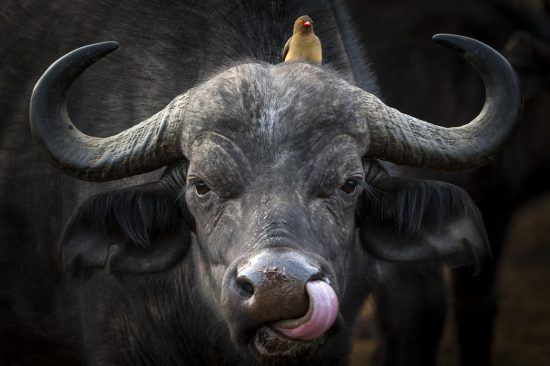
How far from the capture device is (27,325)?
6090mm

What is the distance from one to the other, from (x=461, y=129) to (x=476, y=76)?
3643mm

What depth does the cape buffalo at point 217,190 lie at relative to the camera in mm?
4703

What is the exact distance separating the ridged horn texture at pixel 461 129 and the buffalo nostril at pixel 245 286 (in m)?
0.95

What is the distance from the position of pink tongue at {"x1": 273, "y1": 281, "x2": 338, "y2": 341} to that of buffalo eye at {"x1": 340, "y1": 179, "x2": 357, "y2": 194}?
0.59 m

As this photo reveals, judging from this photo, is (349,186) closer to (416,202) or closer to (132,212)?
(416,202)

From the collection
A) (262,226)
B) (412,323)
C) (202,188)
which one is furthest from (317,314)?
(412,323)

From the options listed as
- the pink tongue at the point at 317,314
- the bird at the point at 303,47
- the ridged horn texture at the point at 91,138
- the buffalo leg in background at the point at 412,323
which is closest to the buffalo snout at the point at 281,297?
the pink tongue at the point at 317,314

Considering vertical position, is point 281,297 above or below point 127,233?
above

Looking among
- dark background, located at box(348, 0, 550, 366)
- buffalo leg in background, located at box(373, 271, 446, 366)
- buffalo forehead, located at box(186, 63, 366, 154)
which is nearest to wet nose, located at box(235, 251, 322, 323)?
buffalo forehead, located at box(186, 63, 366, 154)

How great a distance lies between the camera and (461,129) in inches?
204

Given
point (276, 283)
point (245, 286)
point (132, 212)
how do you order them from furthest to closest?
1. point (132, 212)
2. point (245, 286)
3. point (276, 283)

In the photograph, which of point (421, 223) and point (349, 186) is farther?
point (421, 223)

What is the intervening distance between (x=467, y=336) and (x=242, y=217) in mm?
4176

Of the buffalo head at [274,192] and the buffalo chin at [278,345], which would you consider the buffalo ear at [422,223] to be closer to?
the buffalo head at [274,192]
